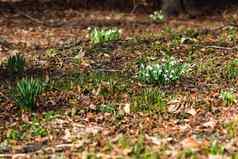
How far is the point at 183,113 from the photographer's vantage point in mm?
6125

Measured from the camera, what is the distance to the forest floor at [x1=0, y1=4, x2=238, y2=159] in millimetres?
5074

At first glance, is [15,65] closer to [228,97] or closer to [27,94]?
[27,94]

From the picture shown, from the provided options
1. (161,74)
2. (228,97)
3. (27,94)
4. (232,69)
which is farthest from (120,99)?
(232,69)

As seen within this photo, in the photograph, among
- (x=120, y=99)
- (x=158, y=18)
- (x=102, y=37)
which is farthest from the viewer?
(x=158, y=18)

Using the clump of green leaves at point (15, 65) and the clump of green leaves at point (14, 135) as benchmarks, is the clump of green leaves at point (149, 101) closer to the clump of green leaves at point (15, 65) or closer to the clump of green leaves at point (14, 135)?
the clump of green leaves at point (14, 135)

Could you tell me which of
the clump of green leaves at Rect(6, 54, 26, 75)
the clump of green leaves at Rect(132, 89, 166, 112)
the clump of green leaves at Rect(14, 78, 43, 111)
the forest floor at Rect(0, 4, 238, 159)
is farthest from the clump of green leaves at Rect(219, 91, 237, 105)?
the clump of green leaves at Rect(6, 54, 26, 75)

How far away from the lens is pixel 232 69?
8.01 metres

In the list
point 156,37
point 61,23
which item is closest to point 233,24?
point 156,37

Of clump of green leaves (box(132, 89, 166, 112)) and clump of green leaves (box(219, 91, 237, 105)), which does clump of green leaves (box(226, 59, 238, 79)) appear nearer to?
clump of green leaves (box(219, 91, 237, 105))

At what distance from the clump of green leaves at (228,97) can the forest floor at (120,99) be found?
7 centimetres

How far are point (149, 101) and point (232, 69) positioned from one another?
77.6 inches

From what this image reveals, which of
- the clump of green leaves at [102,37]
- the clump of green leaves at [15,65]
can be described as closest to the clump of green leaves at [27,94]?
the clump of green leaves at [15,65]

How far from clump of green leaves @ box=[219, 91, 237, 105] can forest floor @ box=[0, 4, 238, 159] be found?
0.21 feet

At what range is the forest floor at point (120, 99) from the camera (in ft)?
16.6
